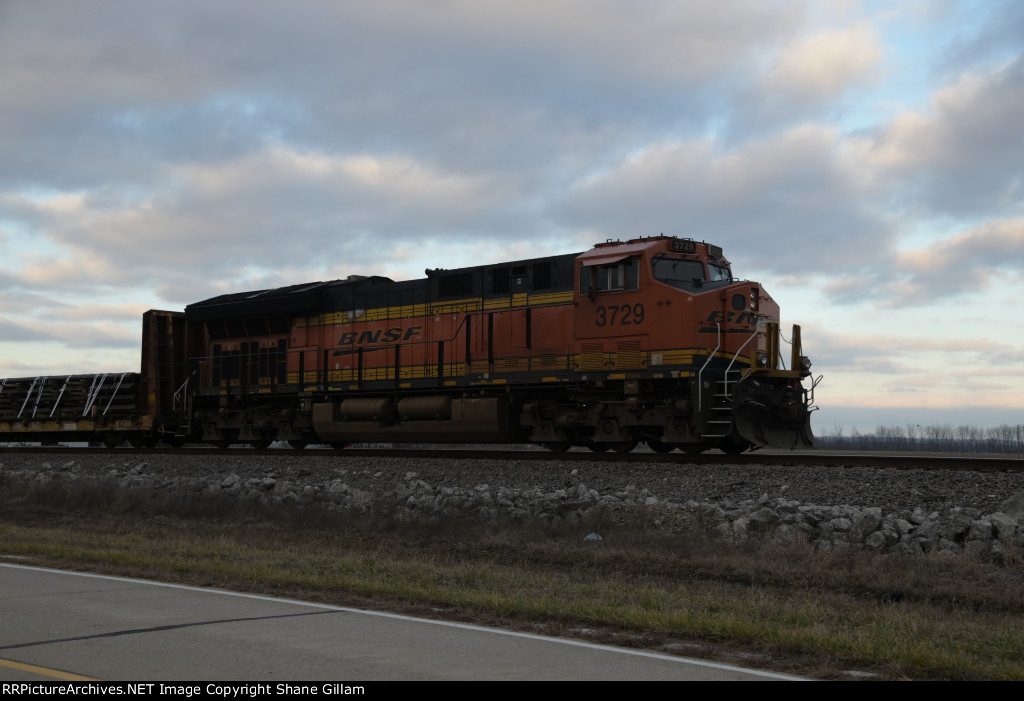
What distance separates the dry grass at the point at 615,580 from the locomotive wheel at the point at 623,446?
663 centimetres

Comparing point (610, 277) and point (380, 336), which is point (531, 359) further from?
point (380, 336)

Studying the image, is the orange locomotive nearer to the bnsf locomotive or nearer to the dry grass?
the bnsf locomotive

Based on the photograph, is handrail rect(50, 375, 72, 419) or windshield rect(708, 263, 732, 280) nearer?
windshield rect(708, 263, 732, 280)

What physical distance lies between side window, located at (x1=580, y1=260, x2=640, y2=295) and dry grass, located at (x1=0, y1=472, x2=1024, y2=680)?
7.59 meters

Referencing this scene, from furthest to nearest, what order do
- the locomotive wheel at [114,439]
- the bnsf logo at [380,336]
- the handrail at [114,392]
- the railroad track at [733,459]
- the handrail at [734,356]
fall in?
the locomotive wheel at [114,439] → the handrail at [114,392] → the bnsf logo at [380,336] → the handrail at [734,356] → the railroad track at [733,459]

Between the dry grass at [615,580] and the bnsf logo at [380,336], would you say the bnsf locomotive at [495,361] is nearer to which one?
the bnsf logo at [380,336]

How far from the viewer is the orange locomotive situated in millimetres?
19688

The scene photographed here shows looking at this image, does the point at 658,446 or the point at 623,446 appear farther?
the point at 658,446

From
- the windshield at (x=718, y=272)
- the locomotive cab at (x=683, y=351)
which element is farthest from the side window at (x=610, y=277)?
the windshield at (x=718, y=272)

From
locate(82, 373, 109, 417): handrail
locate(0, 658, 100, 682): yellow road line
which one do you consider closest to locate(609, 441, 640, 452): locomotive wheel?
locate(0, 658, 100, 682): yellow road line

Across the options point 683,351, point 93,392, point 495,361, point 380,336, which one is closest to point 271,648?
point 683,351

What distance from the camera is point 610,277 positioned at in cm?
2083

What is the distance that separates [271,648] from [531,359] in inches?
606

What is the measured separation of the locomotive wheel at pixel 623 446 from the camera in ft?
67.7
